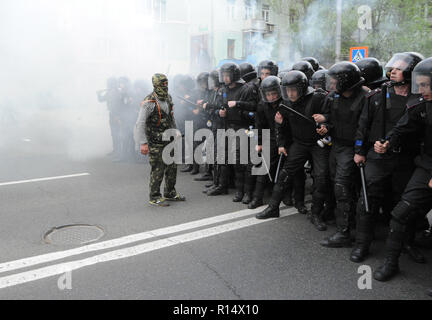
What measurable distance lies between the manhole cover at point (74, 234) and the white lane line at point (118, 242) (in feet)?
0.73

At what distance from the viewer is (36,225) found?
480 cm

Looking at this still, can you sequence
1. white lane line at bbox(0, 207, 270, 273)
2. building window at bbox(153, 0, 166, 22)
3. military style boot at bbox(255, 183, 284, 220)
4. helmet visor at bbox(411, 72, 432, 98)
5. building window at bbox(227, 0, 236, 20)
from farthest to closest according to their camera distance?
building window at bbox(227, 0, 236, 20)
building window at bbox(153, 0, 166, 22)
military style boot at bbox(255, 183, 284, 220)
white lane line at bbox(0, 207, 270, 273)
helmet visor at bbox(411, 72, 432, 98)

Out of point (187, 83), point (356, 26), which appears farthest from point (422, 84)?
point (356, 26)

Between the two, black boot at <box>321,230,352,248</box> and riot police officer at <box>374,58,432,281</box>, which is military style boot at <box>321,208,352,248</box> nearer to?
black boot at <box>321,230,352,248</box>

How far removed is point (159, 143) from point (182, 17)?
684 centimetres

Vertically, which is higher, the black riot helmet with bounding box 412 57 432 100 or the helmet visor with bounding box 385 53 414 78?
the helmet visor with bounding box 385 53 414 78

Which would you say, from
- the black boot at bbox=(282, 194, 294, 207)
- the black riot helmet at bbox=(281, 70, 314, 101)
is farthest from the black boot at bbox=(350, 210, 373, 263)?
the black boot at bbox=(282, 194, 294, 207)

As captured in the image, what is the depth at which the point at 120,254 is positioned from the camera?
13.0 ft

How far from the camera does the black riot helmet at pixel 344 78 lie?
4.05 metres

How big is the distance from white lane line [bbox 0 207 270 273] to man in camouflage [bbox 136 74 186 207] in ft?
2.82

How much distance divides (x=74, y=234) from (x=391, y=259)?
3262mm

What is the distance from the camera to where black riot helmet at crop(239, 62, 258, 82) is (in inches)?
255

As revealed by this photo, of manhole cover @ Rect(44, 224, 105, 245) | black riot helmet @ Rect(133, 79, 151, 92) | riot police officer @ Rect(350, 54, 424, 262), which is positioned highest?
black riot helmet @ Rect(133, 79, 151, 92)
